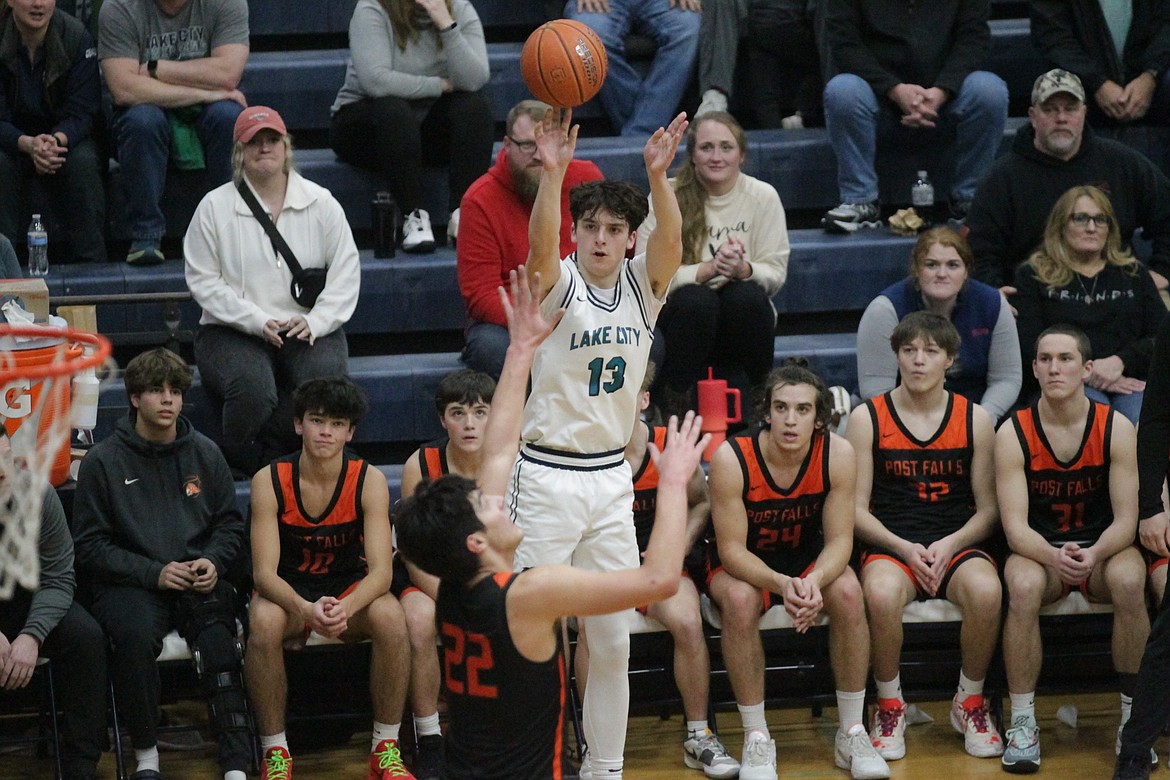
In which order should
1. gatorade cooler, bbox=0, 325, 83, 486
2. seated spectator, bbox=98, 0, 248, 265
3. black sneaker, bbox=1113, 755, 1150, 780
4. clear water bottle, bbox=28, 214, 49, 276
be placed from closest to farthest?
gatorade cooler, bbox=0, 325, 83, 486 → black sneaker, bbox=1113, 755, 1150, 780 → clear water bottle, bbox=28, 214, 49, 276 → seated spectator, bbox=98, 0, 248, 265

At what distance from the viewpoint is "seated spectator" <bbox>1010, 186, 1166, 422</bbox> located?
7.37 m

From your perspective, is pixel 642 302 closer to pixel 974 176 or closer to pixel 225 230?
pixel 225 230

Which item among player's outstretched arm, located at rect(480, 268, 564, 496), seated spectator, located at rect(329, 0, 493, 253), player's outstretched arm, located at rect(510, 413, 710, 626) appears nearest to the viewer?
player's outstretched arm, located at rect(510, 413, 710, 626)

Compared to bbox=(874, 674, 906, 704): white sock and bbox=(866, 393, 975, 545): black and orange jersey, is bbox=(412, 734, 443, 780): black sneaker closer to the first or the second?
bbox=(874, 674, 906, 704): white sock

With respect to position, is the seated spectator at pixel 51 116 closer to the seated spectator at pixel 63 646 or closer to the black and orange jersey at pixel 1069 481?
the seated spectator at pixel 63 646

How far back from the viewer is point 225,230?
7035mm

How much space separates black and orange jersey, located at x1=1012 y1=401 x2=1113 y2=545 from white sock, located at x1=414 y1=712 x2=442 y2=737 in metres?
2.54

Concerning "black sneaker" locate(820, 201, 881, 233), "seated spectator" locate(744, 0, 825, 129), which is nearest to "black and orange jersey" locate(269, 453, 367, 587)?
"black sneaker" locate(820, 201, 881, 233)

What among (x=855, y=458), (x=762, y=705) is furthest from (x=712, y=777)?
(x=855, y=458)

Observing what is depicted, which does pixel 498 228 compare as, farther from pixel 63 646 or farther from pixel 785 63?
pixel 785 63

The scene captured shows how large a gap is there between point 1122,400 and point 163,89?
4.75 meters

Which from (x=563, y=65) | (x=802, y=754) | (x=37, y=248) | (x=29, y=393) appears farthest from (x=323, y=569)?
(x=37, y=248)

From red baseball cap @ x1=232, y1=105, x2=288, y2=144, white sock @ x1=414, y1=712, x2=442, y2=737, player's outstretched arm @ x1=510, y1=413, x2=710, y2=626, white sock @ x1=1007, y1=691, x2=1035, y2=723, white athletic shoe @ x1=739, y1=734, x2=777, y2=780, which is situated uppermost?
red baseball cap @ x1=232, y1=105, x2=288, y2=144

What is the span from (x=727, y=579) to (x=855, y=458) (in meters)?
0.72
